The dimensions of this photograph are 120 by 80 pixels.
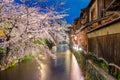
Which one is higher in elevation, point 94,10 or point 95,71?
point 94,10

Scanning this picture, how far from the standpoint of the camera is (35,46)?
12898 millimetres

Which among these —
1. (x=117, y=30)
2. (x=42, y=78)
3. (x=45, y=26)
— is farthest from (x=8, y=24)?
(x=117, y=30)

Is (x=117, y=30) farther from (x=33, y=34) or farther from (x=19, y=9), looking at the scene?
(x=19, y=9)

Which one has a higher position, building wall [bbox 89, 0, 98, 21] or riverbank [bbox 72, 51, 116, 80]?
building wall [bbox 89, 0, 98, 21]

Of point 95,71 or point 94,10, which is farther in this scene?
point 94,10

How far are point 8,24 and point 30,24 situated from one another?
1455mm

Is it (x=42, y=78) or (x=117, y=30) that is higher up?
(x=117, y=30)

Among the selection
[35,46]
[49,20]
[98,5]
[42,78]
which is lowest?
[42,78]

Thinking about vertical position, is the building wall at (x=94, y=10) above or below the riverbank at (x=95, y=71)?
above

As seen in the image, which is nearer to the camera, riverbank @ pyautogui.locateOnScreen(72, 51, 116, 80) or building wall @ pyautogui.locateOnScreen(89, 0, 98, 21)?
riverbank @ pyautogui.locateOnScreen(72, 51, 116, 80)

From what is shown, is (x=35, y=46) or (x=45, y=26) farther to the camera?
(x=45, y=26)

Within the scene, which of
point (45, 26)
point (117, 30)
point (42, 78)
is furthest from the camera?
point (42, 78)

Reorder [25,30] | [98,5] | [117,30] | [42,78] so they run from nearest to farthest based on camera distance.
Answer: [117,30] < [25,30] < [42,78] < [98,5]

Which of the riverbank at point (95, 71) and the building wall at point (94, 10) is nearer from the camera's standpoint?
the riverbank at point (95, 71)
